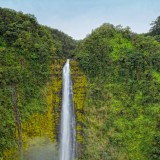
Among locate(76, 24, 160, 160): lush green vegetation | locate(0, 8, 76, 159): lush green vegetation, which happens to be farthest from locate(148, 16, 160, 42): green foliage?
locate(0, 8, 76, 159): lush green vegetation

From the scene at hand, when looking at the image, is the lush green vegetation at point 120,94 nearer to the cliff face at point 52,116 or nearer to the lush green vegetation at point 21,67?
the cliff face at point 52,116

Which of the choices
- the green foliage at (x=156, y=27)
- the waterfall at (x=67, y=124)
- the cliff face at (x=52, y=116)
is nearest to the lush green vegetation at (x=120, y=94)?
the cliff face at (x=52, y=116)

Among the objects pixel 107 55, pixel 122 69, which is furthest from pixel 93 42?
pixel 122 69

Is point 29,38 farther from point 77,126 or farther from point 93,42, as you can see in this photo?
point 77,126

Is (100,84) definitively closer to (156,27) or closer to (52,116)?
(52,116)

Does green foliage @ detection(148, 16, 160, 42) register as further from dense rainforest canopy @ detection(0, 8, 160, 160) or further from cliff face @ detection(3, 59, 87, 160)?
cliff face @ detection(3, 59, 87, 160)

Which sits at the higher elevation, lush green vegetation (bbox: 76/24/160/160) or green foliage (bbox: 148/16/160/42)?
green foliage (bbox: 148/16/160/42)
